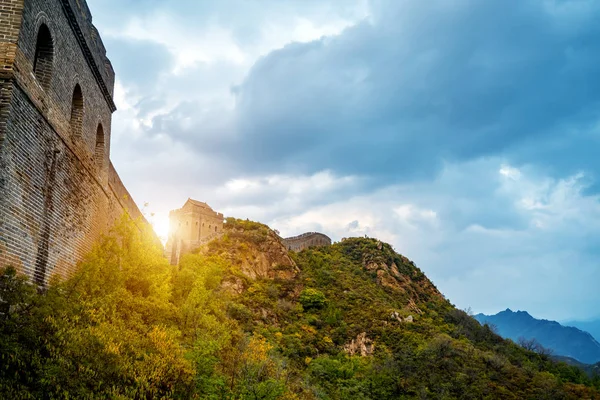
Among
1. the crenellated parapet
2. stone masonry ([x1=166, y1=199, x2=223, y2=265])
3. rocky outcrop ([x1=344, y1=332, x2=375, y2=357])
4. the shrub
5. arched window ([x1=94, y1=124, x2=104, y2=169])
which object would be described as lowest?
rocky outcrop ([x1=344, y1=332, x2=375, y2=357])

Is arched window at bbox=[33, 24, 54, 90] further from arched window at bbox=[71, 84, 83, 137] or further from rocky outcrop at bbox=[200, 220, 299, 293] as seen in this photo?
rocky outcrop at bbox=[200, 220, 299, 293]

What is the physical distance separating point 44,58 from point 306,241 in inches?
2514

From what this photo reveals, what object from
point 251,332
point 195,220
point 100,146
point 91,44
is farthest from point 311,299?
point 91,44

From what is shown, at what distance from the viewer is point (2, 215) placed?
7.08 meters

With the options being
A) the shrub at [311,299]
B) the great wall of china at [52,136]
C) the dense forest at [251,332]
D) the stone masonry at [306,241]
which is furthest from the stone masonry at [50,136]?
the stone masonry at [306,241]

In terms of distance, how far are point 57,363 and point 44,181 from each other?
3.52 meters

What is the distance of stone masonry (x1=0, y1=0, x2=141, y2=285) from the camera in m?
7.42

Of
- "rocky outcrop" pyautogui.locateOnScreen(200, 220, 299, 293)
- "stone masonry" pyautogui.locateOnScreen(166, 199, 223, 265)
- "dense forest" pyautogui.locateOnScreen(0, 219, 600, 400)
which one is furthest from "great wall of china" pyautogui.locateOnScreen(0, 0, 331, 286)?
"stone masonry" pyautogui.locateOnScreen(166, 199, 223, 265)

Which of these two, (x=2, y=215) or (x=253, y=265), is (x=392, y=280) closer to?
(x=253, y=265)

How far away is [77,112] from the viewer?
37.2ft

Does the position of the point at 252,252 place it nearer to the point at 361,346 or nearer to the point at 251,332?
the point at 361,346

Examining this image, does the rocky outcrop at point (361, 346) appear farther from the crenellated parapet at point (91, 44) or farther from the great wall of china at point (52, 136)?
the crenellated parapet at point (91, 44)

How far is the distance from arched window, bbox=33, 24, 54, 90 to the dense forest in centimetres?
379

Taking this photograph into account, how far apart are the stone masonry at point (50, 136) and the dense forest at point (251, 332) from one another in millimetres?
666
